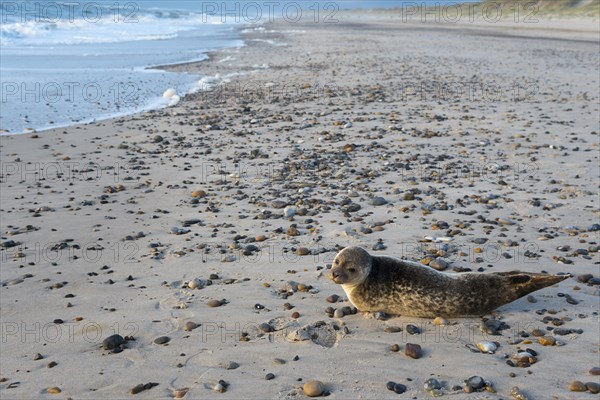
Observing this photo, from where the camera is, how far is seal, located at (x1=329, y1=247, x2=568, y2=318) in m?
4.89

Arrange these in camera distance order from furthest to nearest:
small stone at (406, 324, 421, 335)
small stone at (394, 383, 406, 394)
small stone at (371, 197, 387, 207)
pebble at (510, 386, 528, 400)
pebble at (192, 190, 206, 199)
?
pebble at (192, 190, 206, 199)
small stone at (371, 197, 387, 207)
small stone at (406, 324, 421, 335)
small stone at (394, 383, 406, 394)
pebble at (510, 386, 528, 400)

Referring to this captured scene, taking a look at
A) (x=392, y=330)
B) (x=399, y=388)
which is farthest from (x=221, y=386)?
(x=392, y=330)

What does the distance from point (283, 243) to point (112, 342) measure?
2.53m

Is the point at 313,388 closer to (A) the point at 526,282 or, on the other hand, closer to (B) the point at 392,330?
(B) the point at 392,330

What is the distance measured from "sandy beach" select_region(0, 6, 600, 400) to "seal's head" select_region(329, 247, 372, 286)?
0.32m

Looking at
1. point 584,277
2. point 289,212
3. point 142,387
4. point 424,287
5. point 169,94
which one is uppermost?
point 169,94

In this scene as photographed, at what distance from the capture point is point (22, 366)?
446 cm

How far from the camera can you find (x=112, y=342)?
15.2 feet

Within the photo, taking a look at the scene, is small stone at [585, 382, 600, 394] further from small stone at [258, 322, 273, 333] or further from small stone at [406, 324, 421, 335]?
small stone at [258, 322, 273, 333]

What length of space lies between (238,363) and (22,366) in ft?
5.29

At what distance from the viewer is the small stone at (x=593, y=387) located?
3.80m

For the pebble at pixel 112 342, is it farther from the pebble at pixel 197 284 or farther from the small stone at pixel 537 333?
the small stone at pixel 537 333

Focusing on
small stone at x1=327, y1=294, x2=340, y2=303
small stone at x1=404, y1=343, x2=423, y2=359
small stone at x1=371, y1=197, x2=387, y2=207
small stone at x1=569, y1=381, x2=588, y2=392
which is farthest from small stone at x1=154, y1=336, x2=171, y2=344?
small stone at x1=371, y1=197, x2=387, y2=207

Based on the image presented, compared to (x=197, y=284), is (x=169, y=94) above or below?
above
